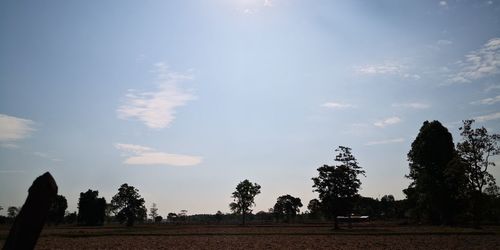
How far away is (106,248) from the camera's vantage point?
34.2 metres

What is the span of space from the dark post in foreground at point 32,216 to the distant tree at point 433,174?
223ft

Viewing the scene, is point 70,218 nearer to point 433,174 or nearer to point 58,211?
point 58,211

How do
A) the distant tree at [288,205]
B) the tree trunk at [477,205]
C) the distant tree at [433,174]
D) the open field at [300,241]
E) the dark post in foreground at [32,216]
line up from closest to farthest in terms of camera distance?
the dark post in foreground at [32,216]
the open field at [300,241]
the tree trunk at [477,205]
the distant tree at [433,174]
the distant tree at [288,205]

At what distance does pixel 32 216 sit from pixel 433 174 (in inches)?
2948

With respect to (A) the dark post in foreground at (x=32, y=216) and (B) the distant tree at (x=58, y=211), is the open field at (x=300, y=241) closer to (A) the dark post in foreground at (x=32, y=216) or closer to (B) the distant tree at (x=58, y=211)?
(A) the dark post in foreground at (x=32, y=216)

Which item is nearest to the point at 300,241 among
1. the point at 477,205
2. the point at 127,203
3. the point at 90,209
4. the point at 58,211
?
the point at 477,205

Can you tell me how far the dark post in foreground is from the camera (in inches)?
167

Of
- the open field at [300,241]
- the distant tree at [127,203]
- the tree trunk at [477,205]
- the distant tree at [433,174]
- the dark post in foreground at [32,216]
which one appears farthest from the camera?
the distant tree at [127,203]

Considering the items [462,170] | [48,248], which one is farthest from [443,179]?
[48,248]

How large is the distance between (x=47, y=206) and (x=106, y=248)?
3316cm

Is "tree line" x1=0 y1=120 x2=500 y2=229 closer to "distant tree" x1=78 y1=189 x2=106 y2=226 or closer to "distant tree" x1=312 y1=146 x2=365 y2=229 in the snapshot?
"distant tree" x1=312 y1=146 x2=365 y2=229

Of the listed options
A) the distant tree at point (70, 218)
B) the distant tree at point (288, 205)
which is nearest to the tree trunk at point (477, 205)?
the distant tree at point (288, 205)

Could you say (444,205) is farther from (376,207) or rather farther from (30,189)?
(376,207)

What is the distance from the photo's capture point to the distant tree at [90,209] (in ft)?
467
